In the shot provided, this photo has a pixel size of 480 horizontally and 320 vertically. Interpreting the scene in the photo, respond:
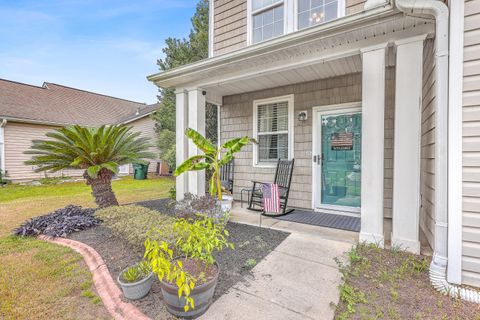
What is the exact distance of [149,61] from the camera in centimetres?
1202

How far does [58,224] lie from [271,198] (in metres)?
3.95

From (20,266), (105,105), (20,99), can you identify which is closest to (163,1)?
(20,266)

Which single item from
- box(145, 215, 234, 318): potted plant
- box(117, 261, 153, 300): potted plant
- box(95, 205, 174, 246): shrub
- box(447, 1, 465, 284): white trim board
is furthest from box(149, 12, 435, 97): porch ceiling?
box(117, 261, 153, 300): potted plant

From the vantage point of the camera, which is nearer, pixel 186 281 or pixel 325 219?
pixel 186 281

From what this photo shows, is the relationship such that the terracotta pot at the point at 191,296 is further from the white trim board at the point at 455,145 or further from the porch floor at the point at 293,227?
the white trim board at the point at 455,145

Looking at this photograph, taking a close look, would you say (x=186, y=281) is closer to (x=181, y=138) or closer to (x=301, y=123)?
(x=181, y=138)

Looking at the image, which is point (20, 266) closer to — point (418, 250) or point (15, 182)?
point (418, 250)

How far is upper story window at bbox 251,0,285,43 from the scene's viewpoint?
5105 millimetres

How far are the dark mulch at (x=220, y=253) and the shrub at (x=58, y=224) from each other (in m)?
0.17

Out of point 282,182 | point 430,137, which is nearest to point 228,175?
point 282,182

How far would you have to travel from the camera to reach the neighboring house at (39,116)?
1059cm

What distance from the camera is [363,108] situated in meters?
3.10

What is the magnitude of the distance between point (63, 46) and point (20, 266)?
11794mm

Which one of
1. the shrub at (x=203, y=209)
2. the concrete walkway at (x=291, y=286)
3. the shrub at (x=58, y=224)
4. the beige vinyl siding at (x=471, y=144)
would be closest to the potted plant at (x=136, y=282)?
the concrete walkway at (x=291, y=286)
